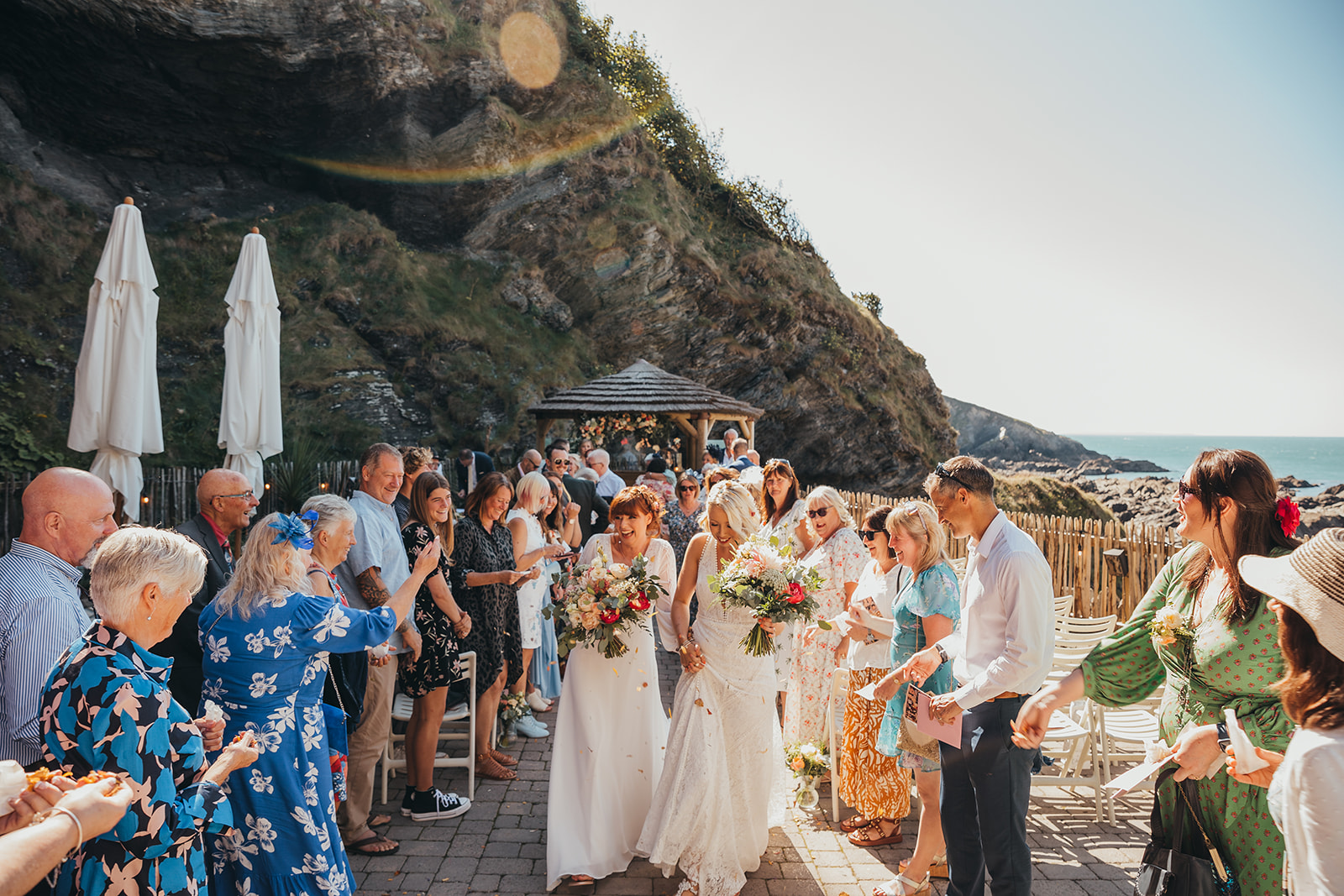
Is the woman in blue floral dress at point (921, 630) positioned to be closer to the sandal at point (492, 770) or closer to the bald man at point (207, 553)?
the sandal at point (492, 770)

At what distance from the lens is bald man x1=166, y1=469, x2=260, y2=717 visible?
3479 millimetres

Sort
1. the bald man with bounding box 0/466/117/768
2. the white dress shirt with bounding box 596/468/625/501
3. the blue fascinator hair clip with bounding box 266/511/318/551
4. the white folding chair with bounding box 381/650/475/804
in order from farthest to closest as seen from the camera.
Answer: the white dress shirt with bounding box 596/468/625/501 → the white folding chair with bounding box 381/650/475/804 → the blue fascinator hair clip with bounding box 266/511/318/551 → the bald man with bounding box 0/466/117/768

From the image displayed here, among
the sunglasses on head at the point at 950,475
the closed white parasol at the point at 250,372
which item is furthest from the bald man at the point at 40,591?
the closed white parasol at the point at 250,372

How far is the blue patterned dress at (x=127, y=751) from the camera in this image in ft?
7.12

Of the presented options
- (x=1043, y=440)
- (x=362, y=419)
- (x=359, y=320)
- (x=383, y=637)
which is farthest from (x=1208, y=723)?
(x=1043, y=440)

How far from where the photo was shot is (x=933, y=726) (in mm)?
3324

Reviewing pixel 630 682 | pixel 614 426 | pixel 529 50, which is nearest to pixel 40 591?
pixel 630 682

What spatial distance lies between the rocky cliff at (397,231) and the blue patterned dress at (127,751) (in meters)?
14.4

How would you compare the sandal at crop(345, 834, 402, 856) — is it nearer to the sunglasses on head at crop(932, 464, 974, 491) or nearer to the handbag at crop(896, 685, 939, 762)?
the handbag at crop(896, 685, 939, 762)

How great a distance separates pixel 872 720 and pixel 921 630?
1.01 m

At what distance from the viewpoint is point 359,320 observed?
66.6 feet

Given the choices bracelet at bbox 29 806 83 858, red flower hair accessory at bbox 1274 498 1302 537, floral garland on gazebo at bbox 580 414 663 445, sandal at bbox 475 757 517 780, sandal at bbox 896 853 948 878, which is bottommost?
sandal at bbox 475 757 517 780

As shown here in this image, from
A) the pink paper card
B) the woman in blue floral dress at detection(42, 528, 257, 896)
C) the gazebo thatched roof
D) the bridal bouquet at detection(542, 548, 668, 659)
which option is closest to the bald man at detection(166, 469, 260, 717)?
the woman in blue floral dress at detection(42, 528, 257, 896)

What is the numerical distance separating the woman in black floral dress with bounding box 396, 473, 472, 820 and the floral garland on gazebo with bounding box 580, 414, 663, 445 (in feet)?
→ 40.6
